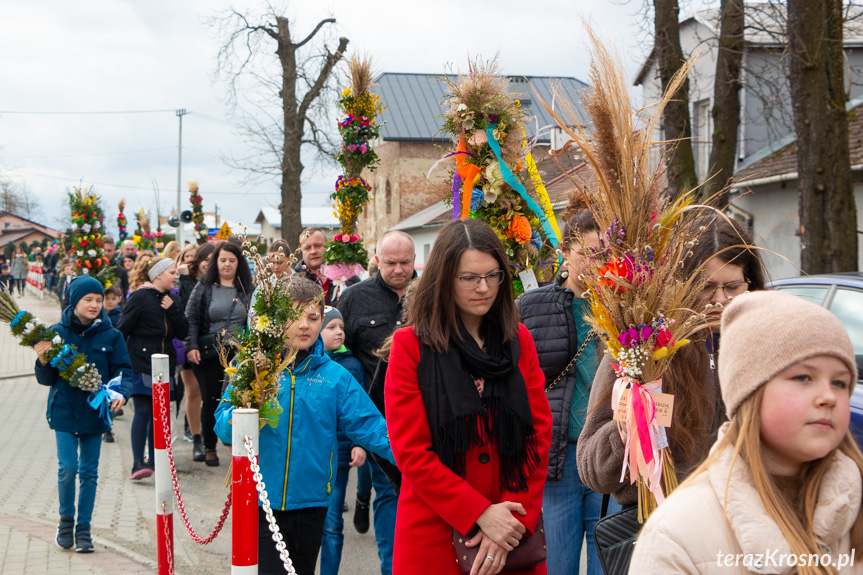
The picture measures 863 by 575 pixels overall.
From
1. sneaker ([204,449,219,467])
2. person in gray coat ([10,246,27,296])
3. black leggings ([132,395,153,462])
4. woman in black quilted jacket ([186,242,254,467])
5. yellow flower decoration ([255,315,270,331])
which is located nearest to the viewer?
yellow flower decoration ([255,315,270,331])

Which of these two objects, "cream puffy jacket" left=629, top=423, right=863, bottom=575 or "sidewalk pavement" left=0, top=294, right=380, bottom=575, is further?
"sidewalk pavement" left=0, top=294, right=380, bottom=575

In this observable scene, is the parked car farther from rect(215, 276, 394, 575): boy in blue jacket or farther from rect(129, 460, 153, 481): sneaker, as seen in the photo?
rect(129, 460, 153, 481): sneaker

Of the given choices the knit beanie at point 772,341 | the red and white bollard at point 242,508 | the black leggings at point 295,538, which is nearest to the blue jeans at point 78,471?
the black leggings at point 295,538

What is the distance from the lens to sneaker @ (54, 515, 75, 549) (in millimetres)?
5926

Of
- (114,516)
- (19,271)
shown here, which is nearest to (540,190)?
(114,516)

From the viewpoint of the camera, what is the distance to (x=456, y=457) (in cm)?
294

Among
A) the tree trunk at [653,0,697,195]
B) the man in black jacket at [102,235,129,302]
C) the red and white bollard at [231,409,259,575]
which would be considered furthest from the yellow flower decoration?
the tree trunk at [653,0,697,195]

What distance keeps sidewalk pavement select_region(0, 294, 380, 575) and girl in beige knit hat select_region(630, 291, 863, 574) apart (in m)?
4.33

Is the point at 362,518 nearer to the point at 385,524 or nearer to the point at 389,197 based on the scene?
the point at 385,524

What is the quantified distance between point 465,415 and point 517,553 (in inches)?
20.9

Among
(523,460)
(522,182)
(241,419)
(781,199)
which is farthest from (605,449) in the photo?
(781,199)

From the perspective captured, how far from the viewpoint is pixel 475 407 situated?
2924 millimetres

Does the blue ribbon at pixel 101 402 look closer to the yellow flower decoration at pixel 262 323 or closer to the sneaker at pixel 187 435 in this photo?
the yellow flower decoration at pixel 262 323

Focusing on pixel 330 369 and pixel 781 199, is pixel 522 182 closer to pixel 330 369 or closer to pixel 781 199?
pixel 330 369
